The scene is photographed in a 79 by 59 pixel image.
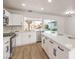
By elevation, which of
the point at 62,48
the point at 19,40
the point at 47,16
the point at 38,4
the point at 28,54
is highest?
the point at 38,4

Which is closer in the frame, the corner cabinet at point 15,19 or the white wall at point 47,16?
the corner cabinet at point 15,19

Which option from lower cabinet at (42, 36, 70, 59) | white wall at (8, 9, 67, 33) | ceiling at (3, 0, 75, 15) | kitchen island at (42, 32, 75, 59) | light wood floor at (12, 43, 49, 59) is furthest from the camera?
white wall at (8, 9, 67, 33)

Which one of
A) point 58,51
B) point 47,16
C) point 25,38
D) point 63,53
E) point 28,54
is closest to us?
point 63,53

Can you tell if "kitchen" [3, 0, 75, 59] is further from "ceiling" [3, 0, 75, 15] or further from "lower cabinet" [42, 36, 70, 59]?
"lower cabinet" [42, 36, 70, 59]

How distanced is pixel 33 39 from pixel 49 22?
92.6 inches

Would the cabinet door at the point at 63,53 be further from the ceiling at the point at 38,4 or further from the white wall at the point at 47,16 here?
the white wall at the point at 47,16

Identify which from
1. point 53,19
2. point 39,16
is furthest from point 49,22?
point 39,16

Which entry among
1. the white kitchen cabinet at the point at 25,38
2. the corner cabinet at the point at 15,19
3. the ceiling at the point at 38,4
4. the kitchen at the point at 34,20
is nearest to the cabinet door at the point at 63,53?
the kitchen at the point at 34,20

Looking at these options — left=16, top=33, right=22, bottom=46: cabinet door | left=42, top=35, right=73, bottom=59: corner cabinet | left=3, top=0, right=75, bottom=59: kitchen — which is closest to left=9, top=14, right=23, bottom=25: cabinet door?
left=3, top=0, right=75, bottom=59: kitchen

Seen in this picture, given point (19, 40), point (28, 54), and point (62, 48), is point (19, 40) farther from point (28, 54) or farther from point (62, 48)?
point (62, 48)

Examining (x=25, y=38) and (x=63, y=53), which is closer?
(x=63, y=53)

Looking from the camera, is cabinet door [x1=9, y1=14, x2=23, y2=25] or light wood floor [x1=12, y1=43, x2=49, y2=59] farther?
cabinet door [x1=9, y1=14, x2=23, y2=25]

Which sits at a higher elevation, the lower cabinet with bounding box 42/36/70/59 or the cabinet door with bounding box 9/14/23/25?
the cabinet door with bounding box 9/14/23/25

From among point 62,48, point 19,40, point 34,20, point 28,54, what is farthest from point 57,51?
point 34,20
